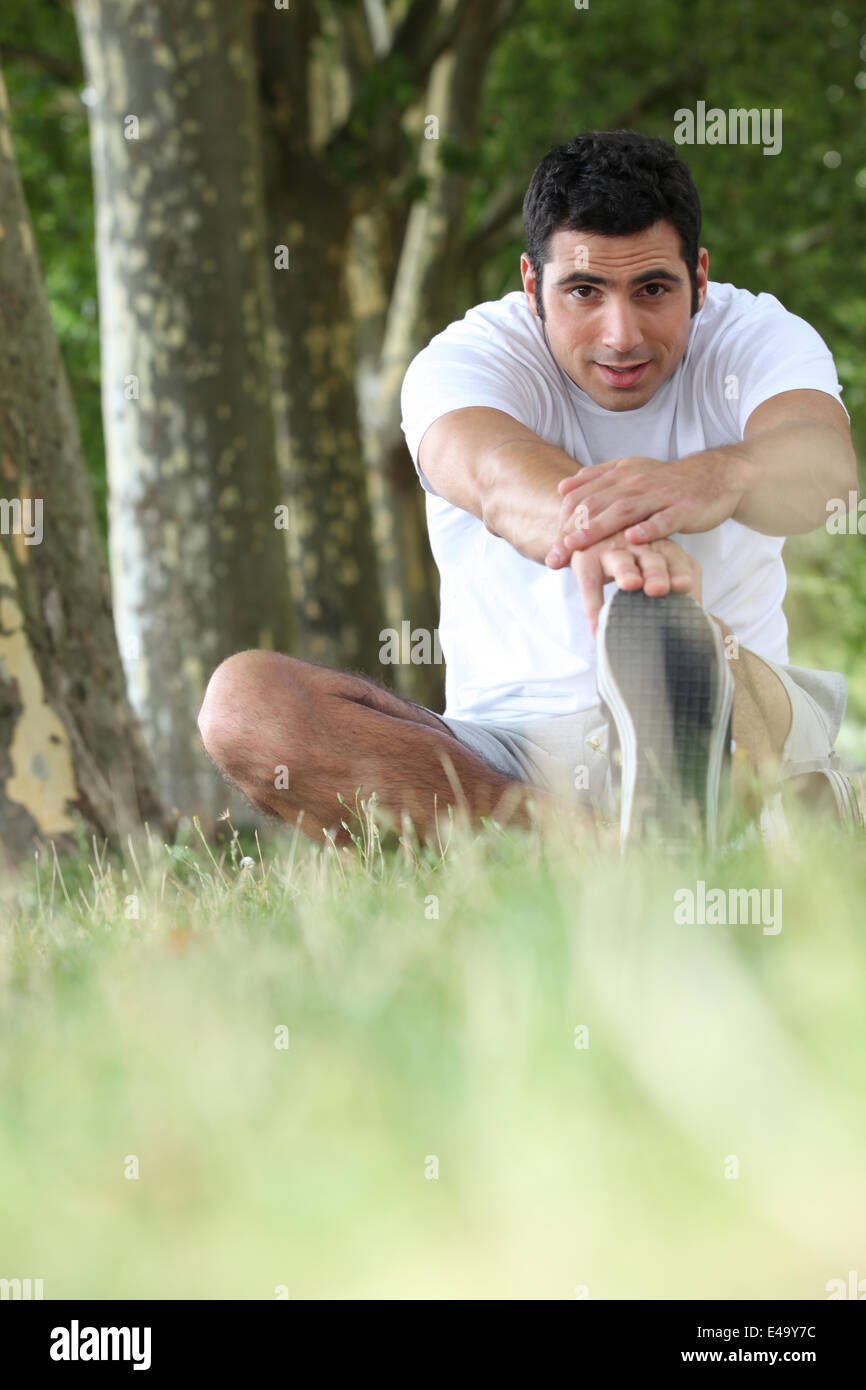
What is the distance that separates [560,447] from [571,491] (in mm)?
1035

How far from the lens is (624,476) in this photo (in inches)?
123

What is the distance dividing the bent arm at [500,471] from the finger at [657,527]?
212 millimetres

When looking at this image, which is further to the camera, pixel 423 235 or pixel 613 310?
pixel 423 235

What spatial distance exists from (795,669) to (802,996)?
2.36 meters

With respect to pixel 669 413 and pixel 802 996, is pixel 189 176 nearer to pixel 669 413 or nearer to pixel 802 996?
pixel 669 413

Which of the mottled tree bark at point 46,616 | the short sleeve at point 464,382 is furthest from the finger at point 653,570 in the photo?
the mottled tree bark at point 46,616

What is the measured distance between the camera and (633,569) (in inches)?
115

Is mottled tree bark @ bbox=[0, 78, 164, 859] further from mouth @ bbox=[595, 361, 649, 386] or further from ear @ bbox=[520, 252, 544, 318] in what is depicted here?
mouth @ bbox=[595, 361, 649, 386]

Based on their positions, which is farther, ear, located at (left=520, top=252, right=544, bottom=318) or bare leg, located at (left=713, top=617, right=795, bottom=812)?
ear, located at (left=520, top=252, right=544, bottom=318)

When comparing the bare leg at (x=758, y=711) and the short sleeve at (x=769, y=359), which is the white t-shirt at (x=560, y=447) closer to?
the short sleeve at (x=769, y=359)

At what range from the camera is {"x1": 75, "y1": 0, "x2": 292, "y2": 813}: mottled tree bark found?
24.8 feet

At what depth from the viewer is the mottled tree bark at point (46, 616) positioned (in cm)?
485

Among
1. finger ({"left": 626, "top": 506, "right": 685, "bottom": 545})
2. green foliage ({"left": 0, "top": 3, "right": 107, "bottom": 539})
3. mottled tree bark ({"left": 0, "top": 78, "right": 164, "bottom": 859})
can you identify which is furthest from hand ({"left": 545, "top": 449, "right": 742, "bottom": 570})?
green foliage ({"left": 0, "top": 3, "right": 107, "bottom": 539})
